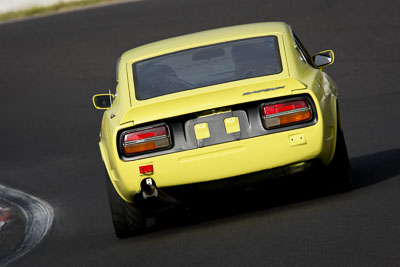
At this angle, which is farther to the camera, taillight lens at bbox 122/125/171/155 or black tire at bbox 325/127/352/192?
black tire at bbox 325/127/352/192

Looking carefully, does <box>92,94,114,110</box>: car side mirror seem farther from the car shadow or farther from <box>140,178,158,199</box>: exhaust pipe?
<box>140,178,158,199</box>: exhaust pipe

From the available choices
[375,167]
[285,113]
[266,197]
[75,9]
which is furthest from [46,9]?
[285,113]

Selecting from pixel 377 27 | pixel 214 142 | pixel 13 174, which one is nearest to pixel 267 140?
pixel 214 142

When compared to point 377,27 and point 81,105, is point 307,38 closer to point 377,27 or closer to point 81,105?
point 377,27

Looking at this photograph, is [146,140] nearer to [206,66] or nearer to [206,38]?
[206,66]

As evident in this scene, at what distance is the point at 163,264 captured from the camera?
5.45 meters

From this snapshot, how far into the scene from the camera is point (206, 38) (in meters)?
6.99

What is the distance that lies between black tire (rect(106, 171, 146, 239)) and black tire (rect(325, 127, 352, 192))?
1.39 metres

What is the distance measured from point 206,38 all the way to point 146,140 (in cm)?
139

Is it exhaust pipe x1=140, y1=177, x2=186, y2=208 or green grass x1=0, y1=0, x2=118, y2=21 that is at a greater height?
exhaust pipe x1=140, y1=177, x2=186, y2=208

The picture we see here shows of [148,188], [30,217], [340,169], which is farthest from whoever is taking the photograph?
[30,217]

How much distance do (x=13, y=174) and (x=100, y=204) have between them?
3.02 metres

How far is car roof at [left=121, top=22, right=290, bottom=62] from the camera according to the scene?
271 inches

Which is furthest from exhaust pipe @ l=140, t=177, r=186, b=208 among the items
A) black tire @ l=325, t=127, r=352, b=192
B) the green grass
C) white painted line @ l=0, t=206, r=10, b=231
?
the green grass
